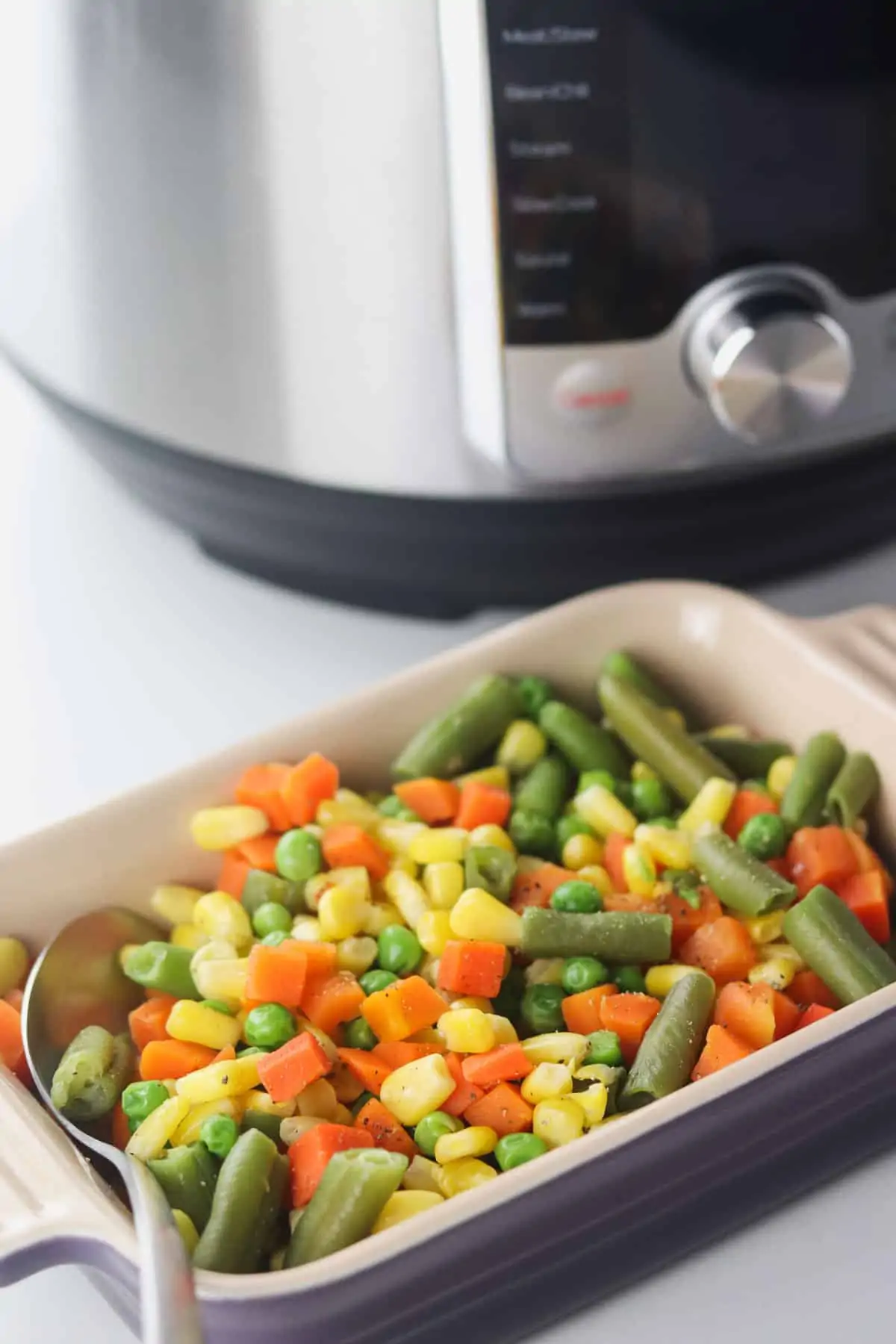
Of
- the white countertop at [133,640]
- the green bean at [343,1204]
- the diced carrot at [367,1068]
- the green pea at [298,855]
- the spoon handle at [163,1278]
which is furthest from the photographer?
the white countertop at [133,640]

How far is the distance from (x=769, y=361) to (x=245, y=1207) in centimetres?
48

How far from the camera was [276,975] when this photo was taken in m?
0.79

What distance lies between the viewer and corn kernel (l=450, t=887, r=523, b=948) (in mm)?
821

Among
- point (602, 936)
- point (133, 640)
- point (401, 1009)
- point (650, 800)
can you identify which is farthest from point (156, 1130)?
point (133, 640)

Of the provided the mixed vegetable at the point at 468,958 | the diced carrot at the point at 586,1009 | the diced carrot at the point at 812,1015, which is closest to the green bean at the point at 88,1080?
the mixed vegetable at the point at 468,958

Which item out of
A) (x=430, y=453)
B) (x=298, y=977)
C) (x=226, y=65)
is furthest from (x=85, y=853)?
(x=226, y=65)

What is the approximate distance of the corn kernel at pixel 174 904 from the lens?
2.83 feet

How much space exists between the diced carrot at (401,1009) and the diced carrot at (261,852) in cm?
12

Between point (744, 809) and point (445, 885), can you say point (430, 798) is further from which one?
point (744, 809)

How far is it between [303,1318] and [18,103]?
0.66 metres

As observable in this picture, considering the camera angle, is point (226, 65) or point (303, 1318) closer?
point (303, 1318)

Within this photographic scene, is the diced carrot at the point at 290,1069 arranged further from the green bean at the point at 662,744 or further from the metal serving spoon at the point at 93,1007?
the green bean at the point at 662,744

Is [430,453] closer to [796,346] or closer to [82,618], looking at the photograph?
[796,346]

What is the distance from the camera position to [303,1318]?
0.60 m
